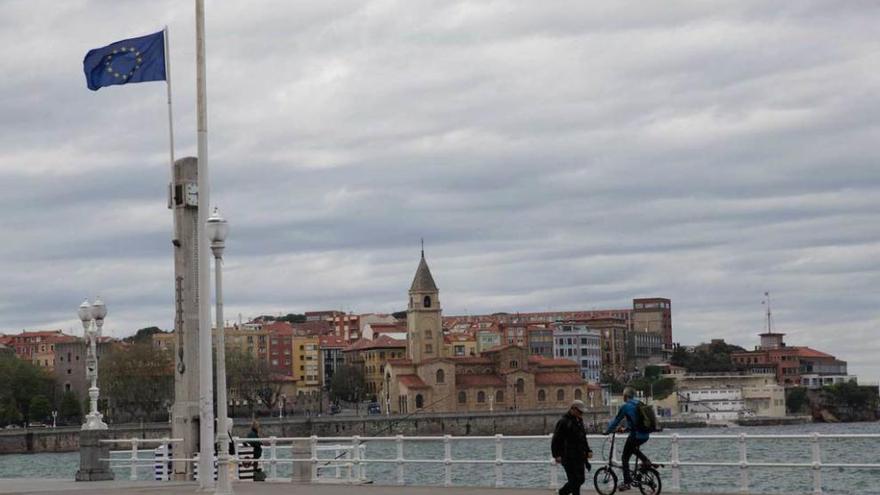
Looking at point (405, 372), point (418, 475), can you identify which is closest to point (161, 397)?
point (405, 372)

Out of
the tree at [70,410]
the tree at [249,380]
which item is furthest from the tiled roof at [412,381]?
the tree at [70,410]

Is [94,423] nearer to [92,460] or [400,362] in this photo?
[92,460]

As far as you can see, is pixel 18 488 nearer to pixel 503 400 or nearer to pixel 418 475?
pixel 418 475

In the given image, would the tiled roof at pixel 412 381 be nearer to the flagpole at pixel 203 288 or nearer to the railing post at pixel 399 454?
the railing post at pixel 399 454

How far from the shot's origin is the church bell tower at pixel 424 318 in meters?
185

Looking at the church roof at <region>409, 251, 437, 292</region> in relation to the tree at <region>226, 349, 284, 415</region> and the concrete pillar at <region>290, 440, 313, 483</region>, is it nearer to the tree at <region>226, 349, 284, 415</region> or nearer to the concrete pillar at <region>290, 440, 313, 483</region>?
the tree at <region>226, 349, 284, 415</region>

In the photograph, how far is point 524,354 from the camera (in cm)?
18550

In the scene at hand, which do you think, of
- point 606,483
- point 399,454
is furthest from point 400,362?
Answer: point 606,483

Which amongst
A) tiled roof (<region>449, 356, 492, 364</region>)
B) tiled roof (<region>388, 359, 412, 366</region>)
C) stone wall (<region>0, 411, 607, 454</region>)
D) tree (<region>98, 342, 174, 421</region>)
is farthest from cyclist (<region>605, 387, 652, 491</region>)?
tiled roof (<region>449, 356, 492, 364</region>)

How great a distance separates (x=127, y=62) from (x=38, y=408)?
434ft

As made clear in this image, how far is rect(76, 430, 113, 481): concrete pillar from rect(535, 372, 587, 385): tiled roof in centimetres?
15294

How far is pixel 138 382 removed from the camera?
15712 cm

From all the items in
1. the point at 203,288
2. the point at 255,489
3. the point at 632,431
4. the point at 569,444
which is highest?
the point at 203,288

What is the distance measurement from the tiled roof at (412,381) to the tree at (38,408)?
1577 inches
